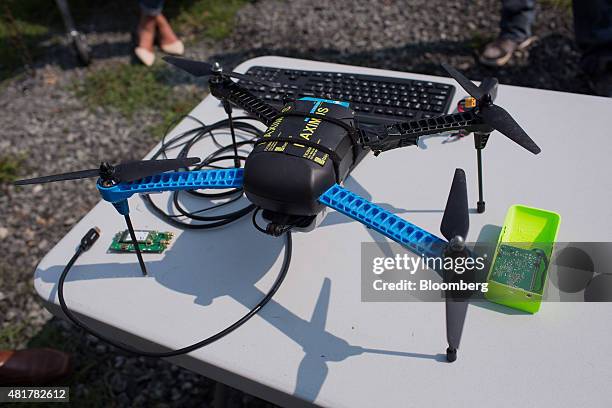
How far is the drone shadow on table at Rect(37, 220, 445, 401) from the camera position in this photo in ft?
2.93

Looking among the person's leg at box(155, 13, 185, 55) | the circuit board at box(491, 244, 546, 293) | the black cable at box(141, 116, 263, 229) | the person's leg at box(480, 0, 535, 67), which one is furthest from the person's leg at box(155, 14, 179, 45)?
the circuit board at box(491, 244, 546, 293)

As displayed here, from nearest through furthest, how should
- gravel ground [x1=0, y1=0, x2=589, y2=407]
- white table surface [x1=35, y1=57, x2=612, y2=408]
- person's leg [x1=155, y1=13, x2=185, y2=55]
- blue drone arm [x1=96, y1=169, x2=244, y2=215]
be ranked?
1. white table surface [x1=35, y1=57, x2=612, y2=408]
2. blue drone arm [x1=96, y1=169, x2=244, y2=215]
3. gravel ground [x1=0, y1=0, x2=589, y2=407]
4. person's leg [x1=155, y1=13, x2=185, y2=55]

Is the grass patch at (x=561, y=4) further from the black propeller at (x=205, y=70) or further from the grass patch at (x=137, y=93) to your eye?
the black propeller at (x=205, y=70)

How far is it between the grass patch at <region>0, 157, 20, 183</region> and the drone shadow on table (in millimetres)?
1726

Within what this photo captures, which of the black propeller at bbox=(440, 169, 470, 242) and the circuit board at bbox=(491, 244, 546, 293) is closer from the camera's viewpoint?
the black propeller at bbox=(440, 169, 470, 242)

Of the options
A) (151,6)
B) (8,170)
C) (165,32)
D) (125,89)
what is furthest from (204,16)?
(8,170)

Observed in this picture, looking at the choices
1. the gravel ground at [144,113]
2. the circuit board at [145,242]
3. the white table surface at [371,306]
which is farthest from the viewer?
the gravel ground at [144,113]

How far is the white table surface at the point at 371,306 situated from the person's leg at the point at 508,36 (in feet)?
5.10

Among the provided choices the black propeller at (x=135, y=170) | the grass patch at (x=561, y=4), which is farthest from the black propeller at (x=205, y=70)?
the grass patch at (x=561, y=4)

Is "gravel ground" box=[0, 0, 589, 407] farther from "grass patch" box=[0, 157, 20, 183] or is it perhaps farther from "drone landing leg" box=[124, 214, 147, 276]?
"drone landing leg" box=[124, 214, 147, 276]

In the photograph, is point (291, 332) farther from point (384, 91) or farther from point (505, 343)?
point (384, 91)

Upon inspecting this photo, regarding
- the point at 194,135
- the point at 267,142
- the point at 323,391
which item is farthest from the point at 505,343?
the point at 194,135

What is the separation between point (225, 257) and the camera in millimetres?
1086

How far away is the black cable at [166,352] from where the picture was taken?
923 millimetres
